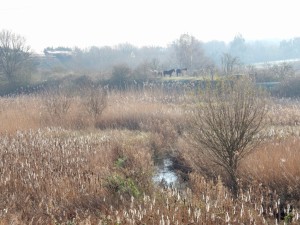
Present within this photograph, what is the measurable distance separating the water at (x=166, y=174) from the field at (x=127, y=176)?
19 cm

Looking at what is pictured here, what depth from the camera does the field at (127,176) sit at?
4867 mm

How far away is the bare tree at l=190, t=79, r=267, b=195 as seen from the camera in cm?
648

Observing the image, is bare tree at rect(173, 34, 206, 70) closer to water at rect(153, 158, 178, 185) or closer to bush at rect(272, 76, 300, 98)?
bush at rect(272, 76, 300, 98)

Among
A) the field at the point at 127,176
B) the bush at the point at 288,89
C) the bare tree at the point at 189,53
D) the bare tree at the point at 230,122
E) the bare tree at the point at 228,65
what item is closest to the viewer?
the field at the point at 127,176

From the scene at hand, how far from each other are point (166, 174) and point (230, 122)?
298cm

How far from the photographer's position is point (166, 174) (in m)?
9.05

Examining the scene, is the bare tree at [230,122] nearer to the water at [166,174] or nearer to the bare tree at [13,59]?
the water at [166,174]

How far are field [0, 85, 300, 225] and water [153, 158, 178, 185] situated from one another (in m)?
0.19

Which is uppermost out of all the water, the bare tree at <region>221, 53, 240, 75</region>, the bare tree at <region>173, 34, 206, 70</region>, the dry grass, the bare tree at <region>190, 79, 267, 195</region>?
the bare tree at <region>173, 34, 206, 70</region>

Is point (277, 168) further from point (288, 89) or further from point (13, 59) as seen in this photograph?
point (13, 59)

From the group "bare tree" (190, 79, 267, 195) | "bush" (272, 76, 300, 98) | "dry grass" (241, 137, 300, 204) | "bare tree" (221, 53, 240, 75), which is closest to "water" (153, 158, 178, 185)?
"bare tree" (190, 79, 267, 195)

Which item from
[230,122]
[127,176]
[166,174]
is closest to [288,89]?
[166,174]

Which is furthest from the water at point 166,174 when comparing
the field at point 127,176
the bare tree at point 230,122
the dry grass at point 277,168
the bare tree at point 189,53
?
the bare tree at point 189,53

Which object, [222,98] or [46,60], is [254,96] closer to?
[222,98]
